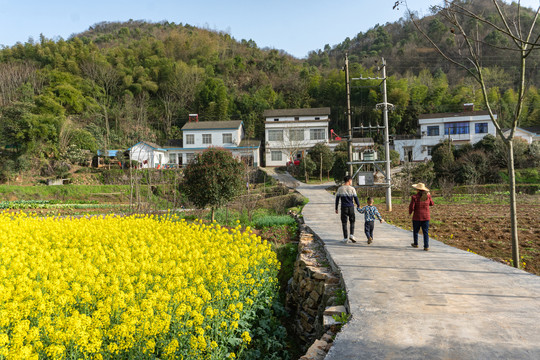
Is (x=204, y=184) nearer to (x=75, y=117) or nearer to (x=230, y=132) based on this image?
(x=230, y=132)

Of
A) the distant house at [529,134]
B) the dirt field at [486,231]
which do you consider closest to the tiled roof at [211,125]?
the dirt field at [486,231]

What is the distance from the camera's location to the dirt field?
702 centimetres

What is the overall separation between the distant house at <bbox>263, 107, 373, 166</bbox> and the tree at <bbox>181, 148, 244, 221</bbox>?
95.7ft

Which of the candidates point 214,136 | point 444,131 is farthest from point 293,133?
point 444,131

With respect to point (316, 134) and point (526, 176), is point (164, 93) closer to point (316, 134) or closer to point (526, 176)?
point (316, 134)

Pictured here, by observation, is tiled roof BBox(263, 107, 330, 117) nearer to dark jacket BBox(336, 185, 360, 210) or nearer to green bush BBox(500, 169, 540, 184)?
green bush BBox(500, 169, 540, 184)

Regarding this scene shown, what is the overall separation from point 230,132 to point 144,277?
39.7 meters

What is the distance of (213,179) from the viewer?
1153 centimetres

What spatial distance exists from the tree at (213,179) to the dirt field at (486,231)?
5.66 metres

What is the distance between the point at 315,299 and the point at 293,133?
1476 inches

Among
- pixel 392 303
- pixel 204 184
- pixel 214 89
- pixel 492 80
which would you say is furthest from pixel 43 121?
pixel 492 80

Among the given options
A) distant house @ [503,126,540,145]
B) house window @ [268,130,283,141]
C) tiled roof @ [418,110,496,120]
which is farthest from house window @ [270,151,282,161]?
distant house @ [503,126,540,145]

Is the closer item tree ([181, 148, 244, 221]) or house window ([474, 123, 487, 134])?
tree ([181, 148, 244, 221])

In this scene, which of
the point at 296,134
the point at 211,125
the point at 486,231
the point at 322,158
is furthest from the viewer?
the point at 211,125
